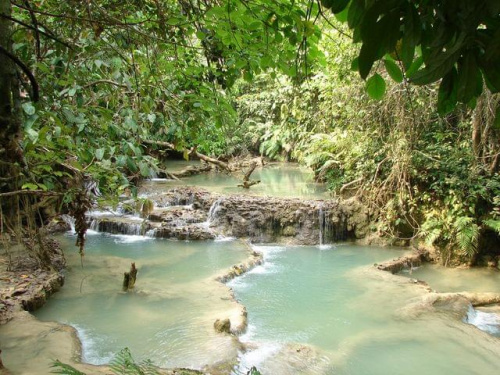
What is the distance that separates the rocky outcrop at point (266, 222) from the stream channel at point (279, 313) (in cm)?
71

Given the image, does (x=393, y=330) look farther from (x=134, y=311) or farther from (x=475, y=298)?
(x=134, y=311)

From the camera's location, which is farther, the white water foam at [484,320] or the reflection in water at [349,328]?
the white water foam at [484,320]

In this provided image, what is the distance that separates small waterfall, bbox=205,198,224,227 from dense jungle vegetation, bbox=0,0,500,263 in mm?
3379

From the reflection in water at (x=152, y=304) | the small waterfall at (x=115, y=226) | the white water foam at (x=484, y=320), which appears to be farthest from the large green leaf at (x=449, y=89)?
the small waterfall at (x=115, y=226)

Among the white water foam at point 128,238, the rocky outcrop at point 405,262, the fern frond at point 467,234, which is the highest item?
the fern frond at point 467,234

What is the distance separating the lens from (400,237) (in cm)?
902

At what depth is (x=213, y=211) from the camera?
10328 millimetres

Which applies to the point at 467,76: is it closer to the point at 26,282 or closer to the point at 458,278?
the point at 26,282

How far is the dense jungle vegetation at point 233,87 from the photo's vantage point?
85cm

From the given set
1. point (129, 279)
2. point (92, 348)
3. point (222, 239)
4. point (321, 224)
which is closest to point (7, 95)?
point (92, 348)

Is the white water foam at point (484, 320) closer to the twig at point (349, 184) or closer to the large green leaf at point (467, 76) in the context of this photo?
the twig at point (349, 184)

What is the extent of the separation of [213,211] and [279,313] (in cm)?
460

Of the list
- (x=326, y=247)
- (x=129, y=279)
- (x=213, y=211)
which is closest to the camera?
(x=129, y=279)

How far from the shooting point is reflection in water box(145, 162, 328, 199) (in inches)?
486
